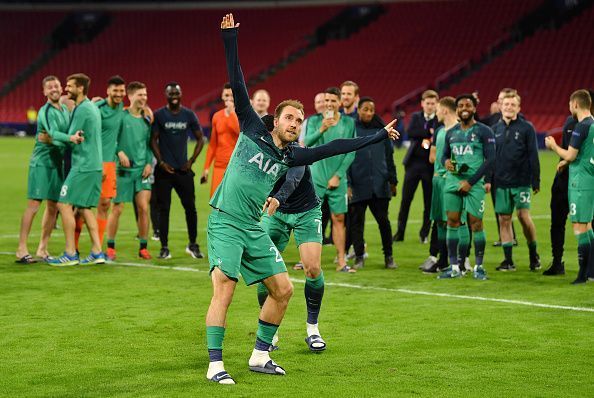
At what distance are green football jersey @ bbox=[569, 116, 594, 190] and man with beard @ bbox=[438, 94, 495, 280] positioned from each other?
91cm

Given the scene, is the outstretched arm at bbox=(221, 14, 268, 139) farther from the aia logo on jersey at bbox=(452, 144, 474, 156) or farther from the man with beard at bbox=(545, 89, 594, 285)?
the aia logo on jersey at bbox=(452, 144, 474, 156)

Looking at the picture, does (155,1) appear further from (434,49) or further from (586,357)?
(586,357)

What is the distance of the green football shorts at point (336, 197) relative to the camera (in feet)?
41.3

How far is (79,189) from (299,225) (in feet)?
15.4

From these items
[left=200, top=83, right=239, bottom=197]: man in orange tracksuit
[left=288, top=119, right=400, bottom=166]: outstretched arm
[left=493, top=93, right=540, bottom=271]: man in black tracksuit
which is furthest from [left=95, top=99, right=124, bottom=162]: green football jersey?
[left=288, top=119, right=400, bottom=166]: outstretched arm

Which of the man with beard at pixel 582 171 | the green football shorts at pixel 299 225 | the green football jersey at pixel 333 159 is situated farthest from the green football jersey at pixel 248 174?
the green football jersey at pixel 333 159

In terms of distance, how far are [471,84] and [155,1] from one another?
20.8 metres

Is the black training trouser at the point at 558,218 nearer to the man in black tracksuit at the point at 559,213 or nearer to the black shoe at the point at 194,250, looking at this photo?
the man in black tracksuit at the point at 559,213

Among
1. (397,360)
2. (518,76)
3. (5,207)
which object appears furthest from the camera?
(518,76)

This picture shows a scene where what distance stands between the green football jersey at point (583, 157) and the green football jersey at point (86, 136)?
555 cm

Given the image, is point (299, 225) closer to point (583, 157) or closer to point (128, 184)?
point (583, 157)

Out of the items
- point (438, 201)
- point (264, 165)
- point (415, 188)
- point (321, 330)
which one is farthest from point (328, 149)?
point (415, 188)

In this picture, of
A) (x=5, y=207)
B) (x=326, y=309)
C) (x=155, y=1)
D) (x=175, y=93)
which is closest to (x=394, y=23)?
(x=155, y=1)

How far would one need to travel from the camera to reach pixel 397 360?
25.7 ft
